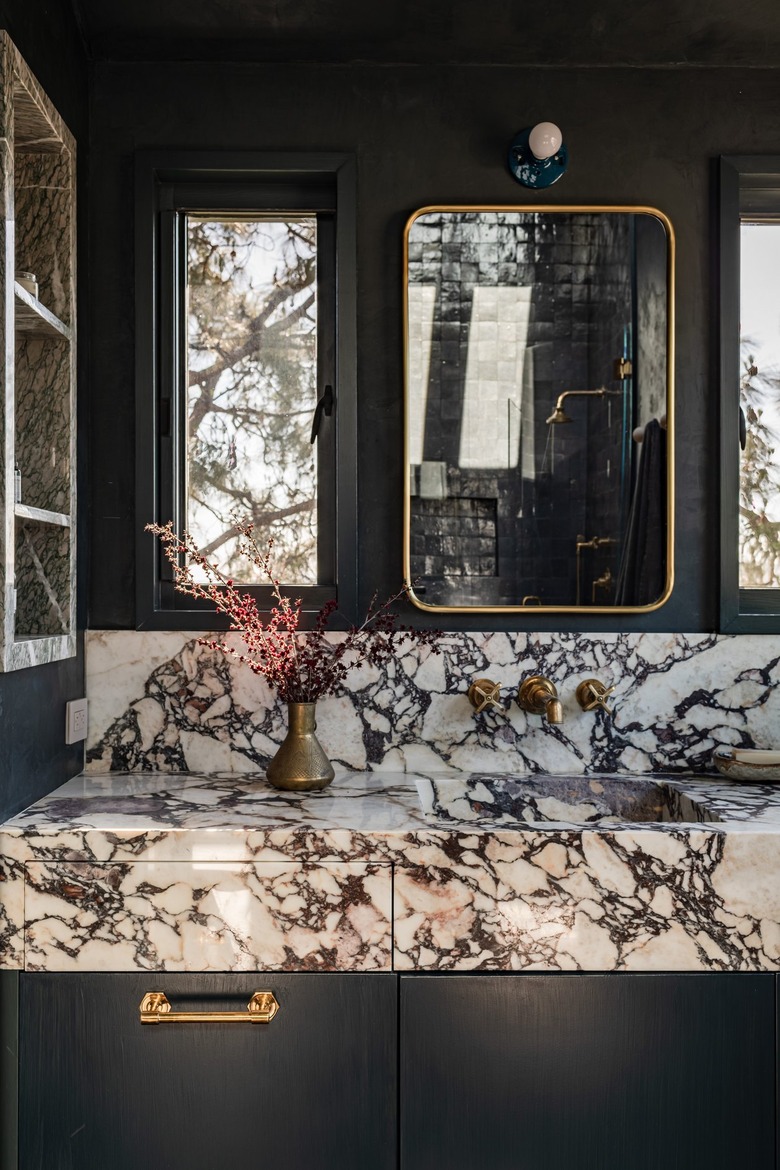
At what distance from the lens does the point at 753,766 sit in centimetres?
184

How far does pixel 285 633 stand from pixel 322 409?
487 millimetres

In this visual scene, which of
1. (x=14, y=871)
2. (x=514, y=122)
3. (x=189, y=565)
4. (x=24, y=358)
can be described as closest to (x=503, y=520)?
(x=189, y=565)

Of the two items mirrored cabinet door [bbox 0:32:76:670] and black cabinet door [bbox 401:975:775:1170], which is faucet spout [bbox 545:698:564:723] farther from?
mirrored cabinet door [bbox 0:32:76:670]

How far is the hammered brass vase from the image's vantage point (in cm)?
173

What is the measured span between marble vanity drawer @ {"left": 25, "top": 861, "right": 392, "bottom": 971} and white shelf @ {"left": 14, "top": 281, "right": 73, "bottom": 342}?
3.00 ft

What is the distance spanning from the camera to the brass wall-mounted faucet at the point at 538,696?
1806 mm

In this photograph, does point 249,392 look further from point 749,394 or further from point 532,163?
point 749,394

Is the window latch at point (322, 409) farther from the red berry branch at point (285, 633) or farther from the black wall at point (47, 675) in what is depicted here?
the black wall at point (47, 675)

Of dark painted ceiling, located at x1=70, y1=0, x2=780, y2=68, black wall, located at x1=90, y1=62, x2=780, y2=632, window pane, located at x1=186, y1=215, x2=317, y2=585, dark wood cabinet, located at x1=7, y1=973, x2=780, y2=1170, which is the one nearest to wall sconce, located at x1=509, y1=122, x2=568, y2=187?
black wall, located at x1=90, y1=62, x2=780, y2=632

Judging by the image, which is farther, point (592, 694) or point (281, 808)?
point (592, 694)

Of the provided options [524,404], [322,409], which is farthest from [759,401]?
[322,409]

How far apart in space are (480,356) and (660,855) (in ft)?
3.43

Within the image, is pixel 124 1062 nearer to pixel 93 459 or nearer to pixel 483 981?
pixel 483 981

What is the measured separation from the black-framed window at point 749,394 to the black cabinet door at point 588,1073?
0.82m
